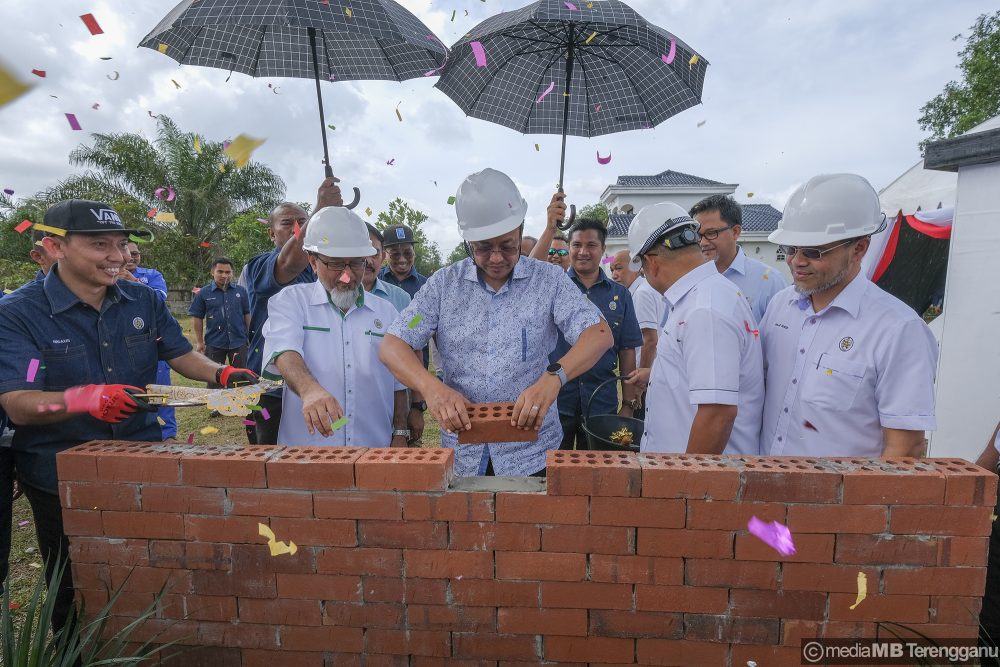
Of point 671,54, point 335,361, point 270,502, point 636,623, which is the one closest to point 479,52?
point 671,54

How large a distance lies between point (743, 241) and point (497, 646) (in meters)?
33.8

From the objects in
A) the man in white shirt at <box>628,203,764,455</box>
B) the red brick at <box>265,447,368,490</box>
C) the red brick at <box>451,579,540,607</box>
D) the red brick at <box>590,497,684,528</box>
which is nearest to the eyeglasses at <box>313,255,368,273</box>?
the red brick at <box>265,447,368,490</box>

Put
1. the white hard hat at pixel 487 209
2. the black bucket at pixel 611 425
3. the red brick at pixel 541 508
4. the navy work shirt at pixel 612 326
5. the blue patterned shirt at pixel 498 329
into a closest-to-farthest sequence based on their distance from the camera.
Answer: the red brick at pixel 541 508, the white hard hat at pixel 487 209, the blue patterned shirt at pixel 498 329, the black bucket at pixel 611 425, the navy work shirt at pixel 612 326

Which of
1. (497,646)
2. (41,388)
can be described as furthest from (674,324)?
(41,388)

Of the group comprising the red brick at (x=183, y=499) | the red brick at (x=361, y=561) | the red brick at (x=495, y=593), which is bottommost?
the red brick at (x=495, y=593)

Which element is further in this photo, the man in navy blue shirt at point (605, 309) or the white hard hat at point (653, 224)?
the man in navy blue shirt at point (605, 309)

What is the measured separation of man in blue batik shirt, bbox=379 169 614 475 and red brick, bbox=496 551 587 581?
0.62 meters

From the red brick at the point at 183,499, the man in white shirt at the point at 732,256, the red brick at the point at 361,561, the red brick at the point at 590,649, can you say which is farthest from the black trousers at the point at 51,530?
the man in white shirt at the point at 732,256

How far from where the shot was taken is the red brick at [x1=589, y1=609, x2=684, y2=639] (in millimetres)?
1811

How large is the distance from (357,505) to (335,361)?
121 centimetres

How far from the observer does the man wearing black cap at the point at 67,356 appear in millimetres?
2131

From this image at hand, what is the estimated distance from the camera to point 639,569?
179 cm

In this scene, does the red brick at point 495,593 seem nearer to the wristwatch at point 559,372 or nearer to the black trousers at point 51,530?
the wristwatch at point 559,372

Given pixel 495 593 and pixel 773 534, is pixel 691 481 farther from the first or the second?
pixel 495 593
